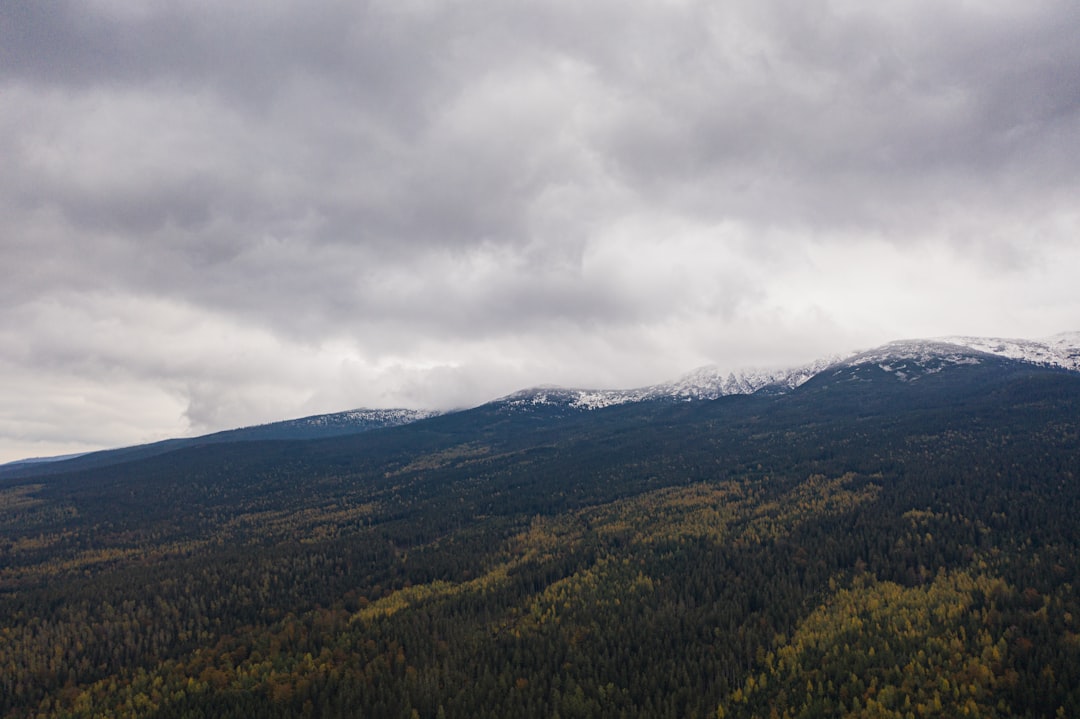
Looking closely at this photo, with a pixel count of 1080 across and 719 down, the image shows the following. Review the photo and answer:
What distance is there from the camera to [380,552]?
176 meters

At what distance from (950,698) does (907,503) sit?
106 metres

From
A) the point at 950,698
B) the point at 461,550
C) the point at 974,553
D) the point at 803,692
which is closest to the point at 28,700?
the point at 461,550

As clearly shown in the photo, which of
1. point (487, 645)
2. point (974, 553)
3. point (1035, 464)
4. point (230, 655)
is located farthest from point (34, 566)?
point (1035, 464)

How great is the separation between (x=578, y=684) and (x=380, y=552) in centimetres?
11283

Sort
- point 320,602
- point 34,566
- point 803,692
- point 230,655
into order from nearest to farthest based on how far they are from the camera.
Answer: point 803,692
point 230,655
point 320,602
point 34,566

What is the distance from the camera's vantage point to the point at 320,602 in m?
132

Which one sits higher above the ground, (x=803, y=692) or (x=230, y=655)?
(x=230, y=655)

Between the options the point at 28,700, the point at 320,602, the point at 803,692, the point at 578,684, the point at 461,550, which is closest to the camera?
the point at 803,692

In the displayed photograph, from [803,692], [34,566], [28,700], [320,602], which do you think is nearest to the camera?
[803,692]

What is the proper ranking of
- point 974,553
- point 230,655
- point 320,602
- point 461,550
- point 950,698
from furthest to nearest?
point 461,550 → point 320,602 → point 974,553 → point 230,655 → point 950,698

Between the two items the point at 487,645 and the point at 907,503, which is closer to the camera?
the point at 487,645

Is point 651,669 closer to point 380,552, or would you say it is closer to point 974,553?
point 974,553

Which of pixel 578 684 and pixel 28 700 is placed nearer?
pixel 578 684

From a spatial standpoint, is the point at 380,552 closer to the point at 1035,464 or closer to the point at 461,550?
the point at 461,550
